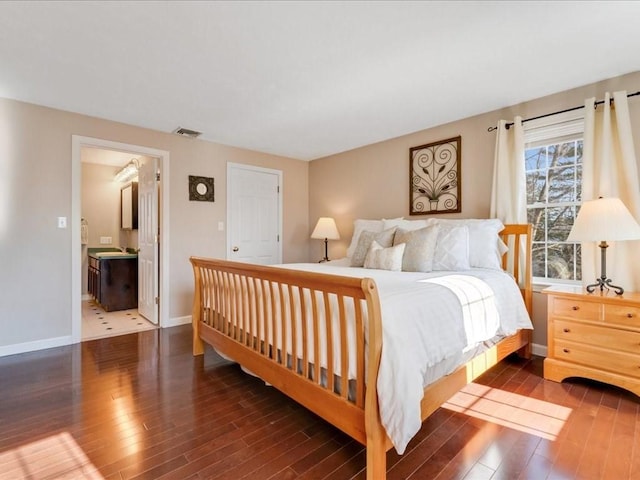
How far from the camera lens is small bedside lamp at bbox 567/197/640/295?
82.7 inches

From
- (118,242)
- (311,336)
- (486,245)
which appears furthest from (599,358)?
(118,242)

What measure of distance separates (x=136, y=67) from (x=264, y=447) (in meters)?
2.61

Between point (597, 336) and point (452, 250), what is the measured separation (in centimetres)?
110

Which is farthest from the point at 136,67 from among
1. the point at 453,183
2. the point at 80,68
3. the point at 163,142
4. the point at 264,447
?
the point at 453,183

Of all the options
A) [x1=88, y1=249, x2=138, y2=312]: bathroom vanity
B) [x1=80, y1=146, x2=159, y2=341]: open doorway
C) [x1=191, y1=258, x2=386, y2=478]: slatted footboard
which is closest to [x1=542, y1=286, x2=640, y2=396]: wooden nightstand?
[x1=191, y1=258, x2=386, y2=478]: slatted footboard

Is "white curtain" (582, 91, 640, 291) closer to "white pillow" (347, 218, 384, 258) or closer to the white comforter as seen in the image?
the white comforter

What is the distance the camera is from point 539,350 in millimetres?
2846

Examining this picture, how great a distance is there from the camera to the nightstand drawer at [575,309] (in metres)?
2.21

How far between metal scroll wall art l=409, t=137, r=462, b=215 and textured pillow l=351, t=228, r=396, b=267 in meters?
0.82

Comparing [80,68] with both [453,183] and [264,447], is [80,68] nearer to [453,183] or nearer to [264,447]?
[264,447]

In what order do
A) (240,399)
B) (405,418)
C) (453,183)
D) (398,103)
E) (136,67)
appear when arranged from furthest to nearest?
1. (453,183)
2. (398,103)
3. (136,67)
4. (240,399)
5. (405,418)

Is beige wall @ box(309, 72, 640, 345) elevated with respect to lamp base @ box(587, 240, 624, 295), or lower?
elevated

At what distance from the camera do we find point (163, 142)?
148 inches

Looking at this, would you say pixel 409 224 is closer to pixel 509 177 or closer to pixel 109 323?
pixel 509 177
